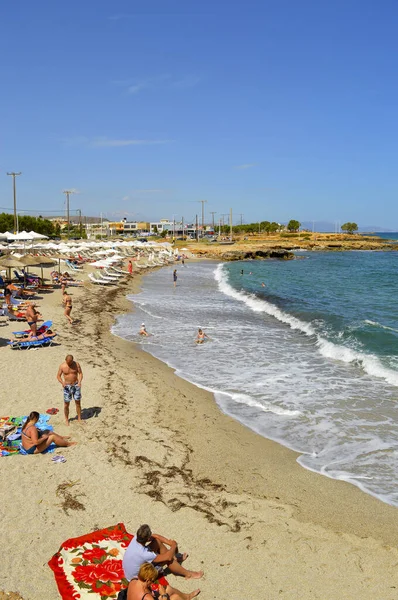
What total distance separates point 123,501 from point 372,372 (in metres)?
9.08

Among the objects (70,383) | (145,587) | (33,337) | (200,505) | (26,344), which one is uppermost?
(70,383)

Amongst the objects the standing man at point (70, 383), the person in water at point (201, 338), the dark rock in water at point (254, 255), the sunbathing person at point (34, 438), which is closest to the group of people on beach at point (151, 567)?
the sunbathing person at point (34, 438)

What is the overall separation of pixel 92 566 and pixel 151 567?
2.76 ft

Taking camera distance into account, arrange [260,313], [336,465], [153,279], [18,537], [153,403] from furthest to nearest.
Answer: [153,279]
[260,313]
[153,403]
[336,465]
[18,537]

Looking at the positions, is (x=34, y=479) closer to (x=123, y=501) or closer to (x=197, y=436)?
(x=123, y=501)

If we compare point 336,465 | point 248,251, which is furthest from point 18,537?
point 248,251

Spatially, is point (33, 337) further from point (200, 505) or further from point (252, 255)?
point (252, 255)

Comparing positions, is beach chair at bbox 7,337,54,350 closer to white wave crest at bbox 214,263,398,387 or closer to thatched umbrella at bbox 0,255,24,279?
thatched umbrella at bbox 0,255,24,279

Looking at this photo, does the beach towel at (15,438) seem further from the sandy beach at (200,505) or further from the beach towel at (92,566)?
the beach towel at (92,566)

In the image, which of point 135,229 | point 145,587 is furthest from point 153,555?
point 135,229

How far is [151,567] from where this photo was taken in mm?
4508

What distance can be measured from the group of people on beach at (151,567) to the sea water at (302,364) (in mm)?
3332

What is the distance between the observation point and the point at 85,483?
6.77 metres

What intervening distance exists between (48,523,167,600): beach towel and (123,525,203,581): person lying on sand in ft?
0.56
